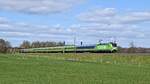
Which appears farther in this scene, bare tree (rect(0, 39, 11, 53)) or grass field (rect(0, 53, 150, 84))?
bare tree (rect(0, 39, 11, 53))

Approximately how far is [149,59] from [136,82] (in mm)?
46343

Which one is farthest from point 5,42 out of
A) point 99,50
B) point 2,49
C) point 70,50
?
point 99,50

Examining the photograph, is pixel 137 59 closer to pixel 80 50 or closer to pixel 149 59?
pixel 149 59

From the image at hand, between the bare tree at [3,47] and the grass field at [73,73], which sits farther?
the bare tree at [3,47]

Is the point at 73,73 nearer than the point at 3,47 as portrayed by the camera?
Yes

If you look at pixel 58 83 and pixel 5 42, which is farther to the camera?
pixel 5 42

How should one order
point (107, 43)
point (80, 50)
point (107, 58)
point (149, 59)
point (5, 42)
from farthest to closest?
point (5, 42), point (80, 50), point (107, 43), point (107, 58), point (149, 59)

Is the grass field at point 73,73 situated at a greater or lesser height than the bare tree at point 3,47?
lesser

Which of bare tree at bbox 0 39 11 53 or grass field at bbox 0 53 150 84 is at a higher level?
bare tree at bbox 0 39 11 53

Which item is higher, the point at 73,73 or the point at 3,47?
the point at 3,47

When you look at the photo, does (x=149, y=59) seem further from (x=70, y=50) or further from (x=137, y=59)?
(x=70, y=50)

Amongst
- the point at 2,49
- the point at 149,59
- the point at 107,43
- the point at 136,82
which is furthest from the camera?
the point at 2,49

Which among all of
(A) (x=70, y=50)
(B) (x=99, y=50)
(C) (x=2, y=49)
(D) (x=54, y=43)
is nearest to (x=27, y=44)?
(D) (x=54, y=43)

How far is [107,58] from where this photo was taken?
7719 cm
